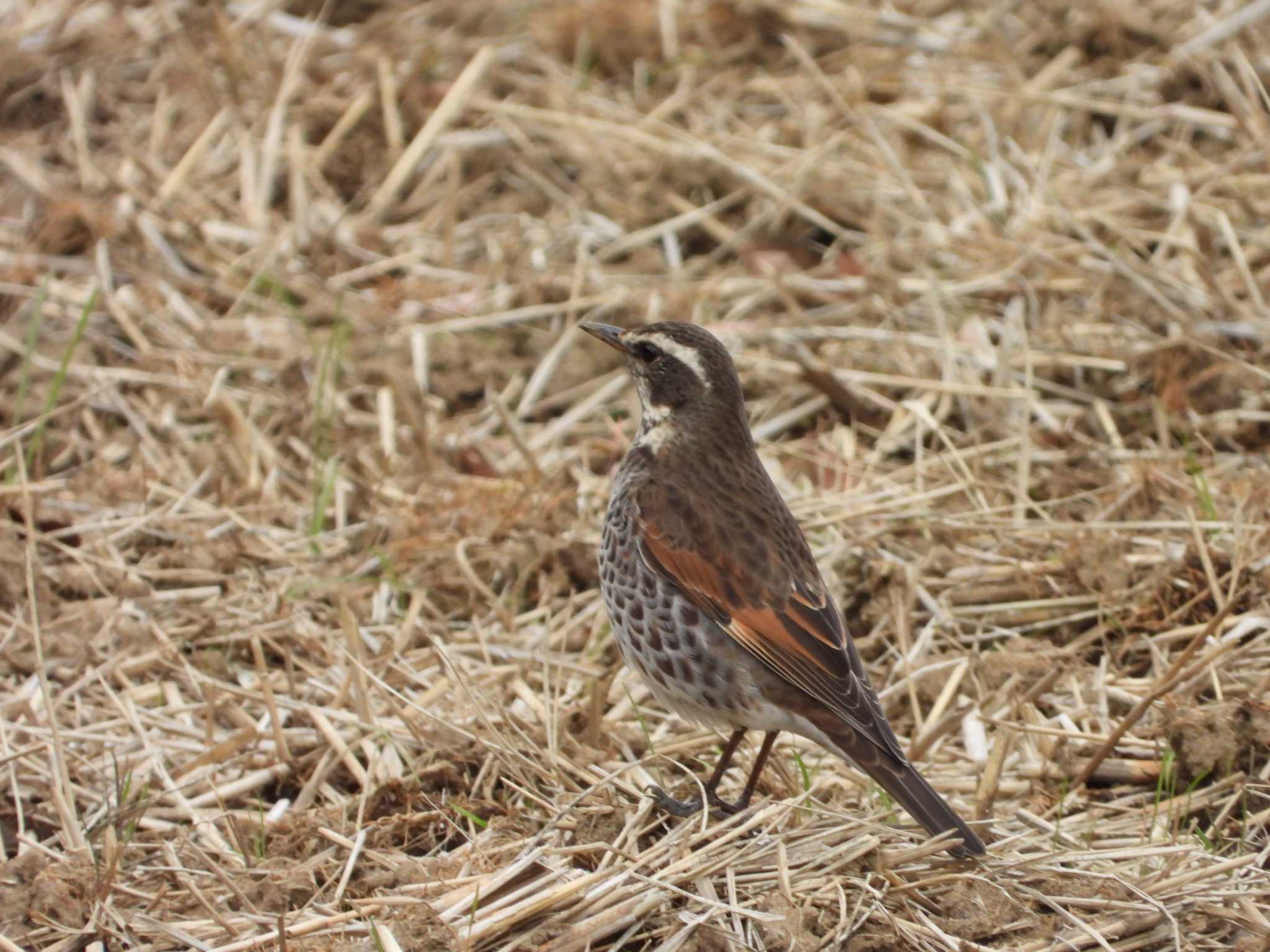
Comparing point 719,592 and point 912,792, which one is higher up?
point 719,592

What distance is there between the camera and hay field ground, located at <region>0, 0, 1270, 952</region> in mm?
4805

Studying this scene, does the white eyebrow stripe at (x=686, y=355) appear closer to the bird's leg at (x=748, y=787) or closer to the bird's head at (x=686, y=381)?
the bird's head at (x=686, y=381)

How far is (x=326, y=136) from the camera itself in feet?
30.5

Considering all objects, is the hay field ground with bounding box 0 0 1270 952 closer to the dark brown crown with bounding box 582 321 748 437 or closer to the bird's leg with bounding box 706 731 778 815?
the bird's leg with bounding box 706 731 778 815

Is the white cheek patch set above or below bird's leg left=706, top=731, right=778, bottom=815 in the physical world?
above

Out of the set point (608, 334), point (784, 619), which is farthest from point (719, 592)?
point (608, 334)

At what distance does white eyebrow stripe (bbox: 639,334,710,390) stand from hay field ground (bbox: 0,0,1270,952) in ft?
3.70

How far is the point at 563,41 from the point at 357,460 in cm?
354

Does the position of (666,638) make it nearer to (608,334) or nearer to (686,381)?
(686,381)

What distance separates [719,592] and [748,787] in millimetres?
612

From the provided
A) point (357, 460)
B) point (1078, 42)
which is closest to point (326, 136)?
point (357, 460)

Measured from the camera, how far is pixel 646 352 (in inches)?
231

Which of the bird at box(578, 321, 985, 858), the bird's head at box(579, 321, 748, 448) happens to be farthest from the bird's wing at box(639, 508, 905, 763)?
the bird's head at box(579, 321, 748, 448)

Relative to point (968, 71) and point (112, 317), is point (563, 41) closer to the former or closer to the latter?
point (968, 71)
